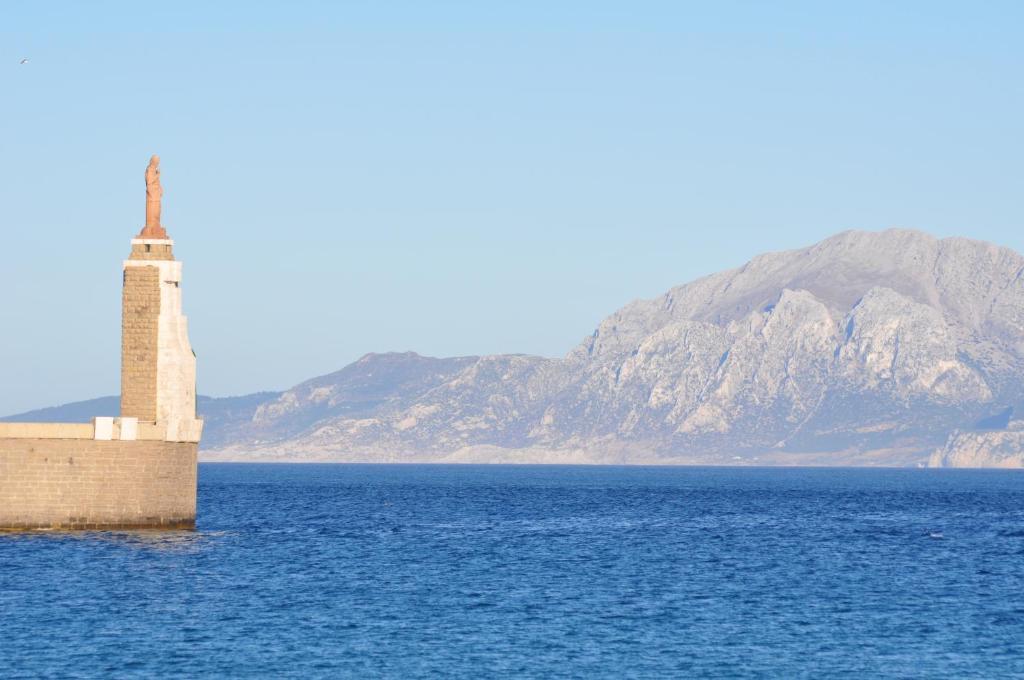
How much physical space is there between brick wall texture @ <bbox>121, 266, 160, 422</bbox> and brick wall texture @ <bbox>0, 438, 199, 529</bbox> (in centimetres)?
357

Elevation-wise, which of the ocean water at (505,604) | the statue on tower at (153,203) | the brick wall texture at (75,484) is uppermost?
the statue on tower at (153,203)

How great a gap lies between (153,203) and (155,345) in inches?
304

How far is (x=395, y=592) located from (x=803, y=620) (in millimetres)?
16950

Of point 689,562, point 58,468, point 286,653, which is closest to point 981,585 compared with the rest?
point 689,562

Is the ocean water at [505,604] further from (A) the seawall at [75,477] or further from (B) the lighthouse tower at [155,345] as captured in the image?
(B) the lighthouse tower at [155,345]

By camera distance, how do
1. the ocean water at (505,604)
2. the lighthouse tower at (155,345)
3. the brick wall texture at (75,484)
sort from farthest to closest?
the lighthouse tower at (155,345) → the brick wall texture at (75,484) → the ocean water at (505,604)

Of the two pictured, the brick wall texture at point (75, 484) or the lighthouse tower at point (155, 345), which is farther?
the lighthouse tower at point (155, 345)

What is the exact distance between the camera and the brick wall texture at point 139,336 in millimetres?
85938

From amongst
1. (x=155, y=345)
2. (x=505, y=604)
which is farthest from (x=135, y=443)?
(x=505, y=604)

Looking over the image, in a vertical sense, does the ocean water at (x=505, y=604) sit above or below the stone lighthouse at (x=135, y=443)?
below

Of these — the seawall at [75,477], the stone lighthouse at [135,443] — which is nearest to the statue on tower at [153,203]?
the stone lighthouse at [135,443]

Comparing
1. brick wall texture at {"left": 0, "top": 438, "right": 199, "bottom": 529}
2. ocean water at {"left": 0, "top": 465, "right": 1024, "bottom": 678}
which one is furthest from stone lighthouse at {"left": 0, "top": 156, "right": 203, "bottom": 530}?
ocean water at {"left": 0, "top": 465, "right": 1024, "bottom": 678}

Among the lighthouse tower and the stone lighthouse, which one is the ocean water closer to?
the stone lighthouse

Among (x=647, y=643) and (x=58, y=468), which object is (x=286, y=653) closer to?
(x=647, y=643)
